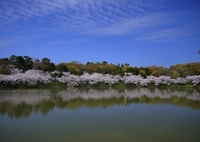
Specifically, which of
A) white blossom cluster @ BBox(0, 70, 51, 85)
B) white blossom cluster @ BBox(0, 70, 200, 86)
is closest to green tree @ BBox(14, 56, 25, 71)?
white blossom cluster @ BBox(0, 70, 200, 86)

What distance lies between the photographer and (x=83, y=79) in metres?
33.5

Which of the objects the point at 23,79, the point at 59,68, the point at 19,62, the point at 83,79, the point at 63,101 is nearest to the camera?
the point at 63,101

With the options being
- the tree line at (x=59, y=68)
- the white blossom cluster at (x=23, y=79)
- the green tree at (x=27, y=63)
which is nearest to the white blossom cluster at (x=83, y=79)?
the white blossom cluster at (x=23, y=79)

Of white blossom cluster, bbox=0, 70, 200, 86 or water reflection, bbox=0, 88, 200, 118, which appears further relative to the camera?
white blossom cluster, bbox=0, 70, 200, 86

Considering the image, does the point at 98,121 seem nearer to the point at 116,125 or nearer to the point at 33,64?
the point at 116,125

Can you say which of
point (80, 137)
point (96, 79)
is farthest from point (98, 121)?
point (96, 79)

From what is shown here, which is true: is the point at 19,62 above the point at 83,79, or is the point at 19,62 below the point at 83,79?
above

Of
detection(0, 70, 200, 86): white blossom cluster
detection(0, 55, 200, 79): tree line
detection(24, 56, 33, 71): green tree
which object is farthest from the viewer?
detection(24, 56, 33, 71): green tree

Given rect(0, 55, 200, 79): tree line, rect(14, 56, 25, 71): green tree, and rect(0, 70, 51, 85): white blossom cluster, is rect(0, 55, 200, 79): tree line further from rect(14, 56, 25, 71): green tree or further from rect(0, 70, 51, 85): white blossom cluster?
rect(0, 70, 51, 85): white blossom cluster

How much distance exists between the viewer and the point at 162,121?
28.6 feet

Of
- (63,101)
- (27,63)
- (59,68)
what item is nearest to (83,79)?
(59,68)

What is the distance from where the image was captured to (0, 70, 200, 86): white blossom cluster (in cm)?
2598

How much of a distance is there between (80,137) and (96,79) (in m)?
28.1

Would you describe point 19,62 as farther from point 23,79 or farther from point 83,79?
point 83,79
